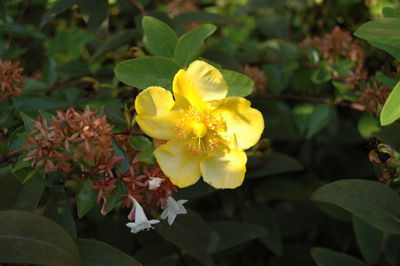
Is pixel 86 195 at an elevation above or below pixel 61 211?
above

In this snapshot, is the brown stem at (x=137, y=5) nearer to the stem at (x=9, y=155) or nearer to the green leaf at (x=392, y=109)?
the stem at (x=9, y=155)

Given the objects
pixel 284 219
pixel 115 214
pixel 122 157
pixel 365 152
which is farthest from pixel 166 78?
pixel 365 152

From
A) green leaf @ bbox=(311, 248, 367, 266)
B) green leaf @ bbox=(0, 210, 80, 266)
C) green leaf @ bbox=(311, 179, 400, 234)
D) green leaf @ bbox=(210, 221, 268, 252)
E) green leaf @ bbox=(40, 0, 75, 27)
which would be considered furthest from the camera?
green leaf @ bbox=(210, 221, 268, 252)

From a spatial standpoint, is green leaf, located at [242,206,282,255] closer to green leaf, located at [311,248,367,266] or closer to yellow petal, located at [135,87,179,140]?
green leaf, located at [311,248,367,266]

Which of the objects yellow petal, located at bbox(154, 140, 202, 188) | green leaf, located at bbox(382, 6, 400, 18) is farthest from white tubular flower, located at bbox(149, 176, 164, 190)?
green leaf, located at bbox(382, 6, 400, 18)

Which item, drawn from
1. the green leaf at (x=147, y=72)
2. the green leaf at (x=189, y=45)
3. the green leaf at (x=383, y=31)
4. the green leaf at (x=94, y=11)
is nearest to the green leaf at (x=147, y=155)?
the green leaf at (x=147, y=72)

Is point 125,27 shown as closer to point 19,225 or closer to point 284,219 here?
point 284,219

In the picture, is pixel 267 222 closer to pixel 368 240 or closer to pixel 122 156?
pixel 368 240

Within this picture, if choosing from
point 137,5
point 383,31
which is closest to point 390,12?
point 383,31
